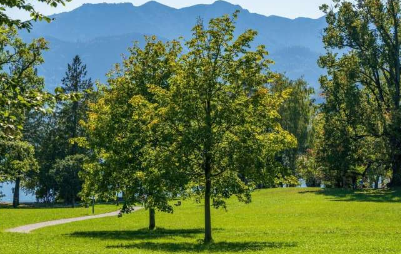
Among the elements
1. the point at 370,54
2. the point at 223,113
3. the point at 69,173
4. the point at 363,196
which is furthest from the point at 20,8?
the point at 69,173

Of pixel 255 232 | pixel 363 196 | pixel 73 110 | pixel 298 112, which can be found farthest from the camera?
pixel 73 110

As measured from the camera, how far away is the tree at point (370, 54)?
200 feet

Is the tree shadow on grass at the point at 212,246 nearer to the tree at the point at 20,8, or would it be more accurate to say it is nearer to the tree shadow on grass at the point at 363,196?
the tree at the point at 20,8

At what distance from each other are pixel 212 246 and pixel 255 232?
24.4 ft

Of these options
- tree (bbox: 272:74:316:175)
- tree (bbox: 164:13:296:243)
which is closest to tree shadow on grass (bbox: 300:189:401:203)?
tree (bbox: 272:74:316:175)

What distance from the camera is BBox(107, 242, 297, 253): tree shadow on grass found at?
2317 centimetres

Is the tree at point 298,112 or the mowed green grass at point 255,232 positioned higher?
the tree at point 298,112

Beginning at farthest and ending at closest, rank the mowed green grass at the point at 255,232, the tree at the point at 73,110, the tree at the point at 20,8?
the tree at the point at 73,110
the mowed green grass at the point at 255,232
the tree at the point at 20,8

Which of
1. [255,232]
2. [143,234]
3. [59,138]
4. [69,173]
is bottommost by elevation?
[143,234]

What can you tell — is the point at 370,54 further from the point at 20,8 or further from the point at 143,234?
the point at 20,8

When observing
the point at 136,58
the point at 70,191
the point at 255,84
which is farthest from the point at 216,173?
the point at 70,191

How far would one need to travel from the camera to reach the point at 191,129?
24531 millimetres

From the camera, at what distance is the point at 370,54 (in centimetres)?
6078

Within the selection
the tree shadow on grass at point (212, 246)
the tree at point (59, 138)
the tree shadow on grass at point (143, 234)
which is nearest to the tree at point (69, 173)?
the tree at point (59, 138)
